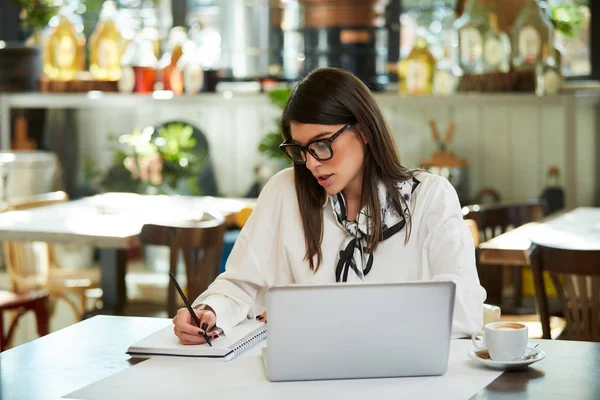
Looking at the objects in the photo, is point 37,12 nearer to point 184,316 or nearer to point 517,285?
point 517,285

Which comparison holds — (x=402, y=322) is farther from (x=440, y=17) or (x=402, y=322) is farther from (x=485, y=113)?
(x=440, y=17)

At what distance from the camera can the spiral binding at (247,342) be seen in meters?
1.81

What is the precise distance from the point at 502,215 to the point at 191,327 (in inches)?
91.7

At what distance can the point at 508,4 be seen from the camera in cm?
520

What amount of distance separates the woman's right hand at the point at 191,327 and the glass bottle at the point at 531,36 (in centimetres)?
340

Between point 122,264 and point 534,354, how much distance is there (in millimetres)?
2438

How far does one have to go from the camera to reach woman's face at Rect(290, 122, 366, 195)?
6.89 ft

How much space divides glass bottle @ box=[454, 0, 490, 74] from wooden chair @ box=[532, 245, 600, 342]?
86.7 inches

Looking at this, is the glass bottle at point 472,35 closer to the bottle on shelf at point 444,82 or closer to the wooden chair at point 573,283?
the bottle on shelf at point 444,82

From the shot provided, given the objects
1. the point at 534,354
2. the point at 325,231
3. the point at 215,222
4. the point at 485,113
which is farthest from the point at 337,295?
the point at 485,113

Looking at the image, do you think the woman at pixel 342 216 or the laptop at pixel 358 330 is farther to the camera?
the woman at pixel 342 216

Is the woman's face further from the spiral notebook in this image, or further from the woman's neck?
the spiral notebook

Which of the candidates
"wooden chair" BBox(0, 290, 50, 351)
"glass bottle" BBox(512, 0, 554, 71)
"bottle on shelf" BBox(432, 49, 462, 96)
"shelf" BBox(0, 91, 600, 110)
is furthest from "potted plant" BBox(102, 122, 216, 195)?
"glass bottle" BBox(512, 0, 554, 71)

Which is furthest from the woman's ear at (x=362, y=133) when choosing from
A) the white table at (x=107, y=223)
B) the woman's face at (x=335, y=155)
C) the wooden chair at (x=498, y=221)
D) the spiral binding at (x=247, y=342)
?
the wooden chair at (x=498, y=221)
